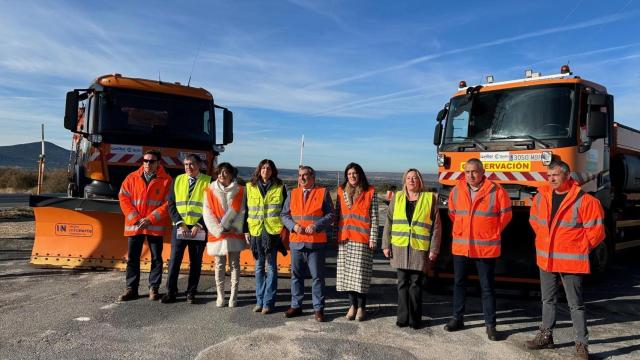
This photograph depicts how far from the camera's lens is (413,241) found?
5.07 m

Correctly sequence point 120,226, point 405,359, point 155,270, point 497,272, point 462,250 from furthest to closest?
point 120,226
point 497,272
point 155,270
point 462,250
point 405,359

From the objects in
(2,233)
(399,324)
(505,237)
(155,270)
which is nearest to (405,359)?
(399,324)

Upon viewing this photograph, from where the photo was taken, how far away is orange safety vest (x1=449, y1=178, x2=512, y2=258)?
15.8ft

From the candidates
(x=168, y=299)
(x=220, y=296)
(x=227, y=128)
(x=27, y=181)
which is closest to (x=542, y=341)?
(x=220, y=296)

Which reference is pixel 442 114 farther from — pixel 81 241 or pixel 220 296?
pixel 81 241

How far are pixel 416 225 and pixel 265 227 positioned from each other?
1.67 meters

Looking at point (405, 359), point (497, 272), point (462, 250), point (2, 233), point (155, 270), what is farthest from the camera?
point (2, 233)

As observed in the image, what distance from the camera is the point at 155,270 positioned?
582cm

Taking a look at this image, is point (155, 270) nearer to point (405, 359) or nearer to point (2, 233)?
point (405, 359)

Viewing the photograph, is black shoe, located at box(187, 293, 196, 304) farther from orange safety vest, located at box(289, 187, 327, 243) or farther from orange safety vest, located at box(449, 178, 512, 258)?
orange safety vest, located at box(449, 178, 512, 258)

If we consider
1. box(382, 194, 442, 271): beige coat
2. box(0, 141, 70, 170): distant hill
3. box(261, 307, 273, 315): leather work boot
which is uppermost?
box(0, 141, 70, 170): distant hill

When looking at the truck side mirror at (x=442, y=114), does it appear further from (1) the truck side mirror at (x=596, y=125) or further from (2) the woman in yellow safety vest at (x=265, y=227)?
(2) the woman in yellow safety vest at (x=265, y=227)

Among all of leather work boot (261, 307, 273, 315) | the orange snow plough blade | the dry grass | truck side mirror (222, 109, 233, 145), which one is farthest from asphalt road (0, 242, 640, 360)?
the dry grass

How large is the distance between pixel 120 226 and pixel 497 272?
210 inches
